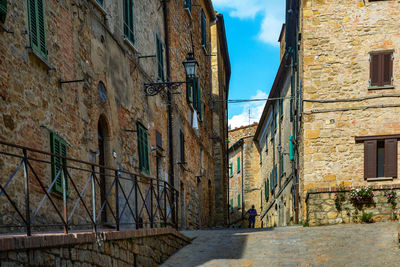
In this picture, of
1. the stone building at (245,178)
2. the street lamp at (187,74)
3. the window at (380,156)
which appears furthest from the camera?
the stone building at (245,178)

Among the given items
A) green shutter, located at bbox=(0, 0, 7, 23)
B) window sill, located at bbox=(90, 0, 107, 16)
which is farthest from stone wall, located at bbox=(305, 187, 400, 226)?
green shutter, located at bbox=(0, 0, 7, 23)

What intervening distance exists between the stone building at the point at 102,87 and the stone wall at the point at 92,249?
103 centimetres

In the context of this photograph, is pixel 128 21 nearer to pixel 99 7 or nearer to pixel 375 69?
pixel 99 7

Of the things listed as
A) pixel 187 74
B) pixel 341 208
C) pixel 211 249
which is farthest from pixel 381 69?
pixel 211 249

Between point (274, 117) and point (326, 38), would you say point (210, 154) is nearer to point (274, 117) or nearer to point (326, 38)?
point (274, 117)

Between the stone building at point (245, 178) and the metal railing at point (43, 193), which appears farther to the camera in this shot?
the stone building at point (245, 178)

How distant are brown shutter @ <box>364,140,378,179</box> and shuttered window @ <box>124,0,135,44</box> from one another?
7.39 m

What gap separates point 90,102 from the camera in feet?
34.5

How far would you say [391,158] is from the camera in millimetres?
16141

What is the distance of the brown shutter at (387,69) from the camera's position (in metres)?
16.7

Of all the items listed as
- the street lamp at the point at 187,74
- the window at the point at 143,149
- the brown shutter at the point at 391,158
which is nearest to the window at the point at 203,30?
the street lamp at the point at 187,74

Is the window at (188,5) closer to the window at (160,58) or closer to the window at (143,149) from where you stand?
the window at (160,58)

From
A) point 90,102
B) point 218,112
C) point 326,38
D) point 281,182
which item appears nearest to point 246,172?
point 218,112

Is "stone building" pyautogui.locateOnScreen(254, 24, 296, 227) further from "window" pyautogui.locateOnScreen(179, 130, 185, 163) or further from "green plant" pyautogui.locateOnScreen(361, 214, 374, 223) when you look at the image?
"green plant" pyautogui.locateOnScreen(361, 214, 374, 223)
